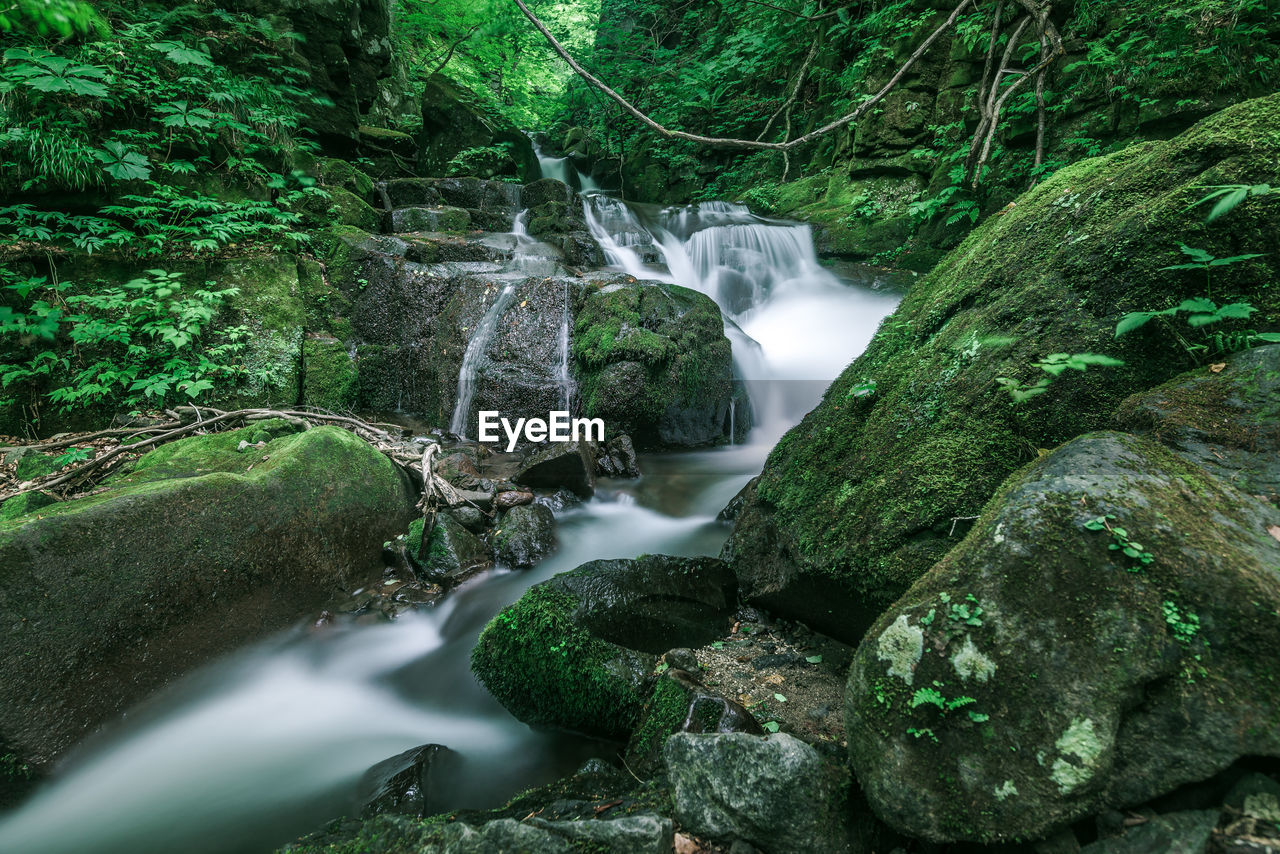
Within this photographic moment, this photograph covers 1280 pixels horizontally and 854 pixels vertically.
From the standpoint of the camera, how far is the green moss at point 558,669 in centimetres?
243

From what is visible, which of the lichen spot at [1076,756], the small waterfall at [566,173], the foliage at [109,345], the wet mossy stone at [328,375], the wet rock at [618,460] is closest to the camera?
the lichen spot at [1076,756]

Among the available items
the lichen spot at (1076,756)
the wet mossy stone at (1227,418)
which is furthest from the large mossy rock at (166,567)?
the wet mossy stone at (1227,418)

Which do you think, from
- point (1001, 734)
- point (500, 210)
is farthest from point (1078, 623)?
point (500, 210)

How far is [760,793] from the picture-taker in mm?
1510

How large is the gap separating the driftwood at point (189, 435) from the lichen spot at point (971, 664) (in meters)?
4.05

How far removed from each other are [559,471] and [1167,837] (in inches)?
189

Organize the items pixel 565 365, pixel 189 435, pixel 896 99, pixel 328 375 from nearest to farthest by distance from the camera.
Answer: pixel 189 435, pixel 328 375, pixel 565 365, pixel 896 99

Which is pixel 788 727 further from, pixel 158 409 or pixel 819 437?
pixel 158 409

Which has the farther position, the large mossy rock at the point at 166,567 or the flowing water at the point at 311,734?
the large mossy rock at the point at 166,567

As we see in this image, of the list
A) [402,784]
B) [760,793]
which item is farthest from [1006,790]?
[402,784]

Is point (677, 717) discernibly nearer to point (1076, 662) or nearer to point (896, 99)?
point (1076, 662)

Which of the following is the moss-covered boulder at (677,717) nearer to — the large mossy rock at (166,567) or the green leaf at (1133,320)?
the green leaf at (1133,320)

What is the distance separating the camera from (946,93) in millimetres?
8867

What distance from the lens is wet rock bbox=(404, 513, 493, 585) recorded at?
4.06 meters
